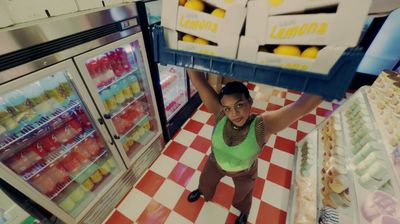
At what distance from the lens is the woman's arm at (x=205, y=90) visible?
1231 millimetres

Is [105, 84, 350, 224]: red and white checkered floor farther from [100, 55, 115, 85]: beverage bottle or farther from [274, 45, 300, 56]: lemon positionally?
[274, 45, 300, 56]: lemon

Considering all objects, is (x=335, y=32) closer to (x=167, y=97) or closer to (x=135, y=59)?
(x=135, y=59)

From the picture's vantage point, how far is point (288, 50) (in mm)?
743

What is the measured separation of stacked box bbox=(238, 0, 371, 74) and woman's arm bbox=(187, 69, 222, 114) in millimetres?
443

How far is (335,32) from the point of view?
66 cm

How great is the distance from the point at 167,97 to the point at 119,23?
5.12 feet

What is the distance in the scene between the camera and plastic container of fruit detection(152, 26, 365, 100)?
661mm

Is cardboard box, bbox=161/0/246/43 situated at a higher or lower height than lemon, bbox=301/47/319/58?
higher

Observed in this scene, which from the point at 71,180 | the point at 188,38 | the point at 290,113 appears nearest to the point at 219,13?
the point at 188,38

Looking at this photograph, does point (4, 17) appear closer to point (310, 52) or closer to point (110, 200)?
point (310, 52)

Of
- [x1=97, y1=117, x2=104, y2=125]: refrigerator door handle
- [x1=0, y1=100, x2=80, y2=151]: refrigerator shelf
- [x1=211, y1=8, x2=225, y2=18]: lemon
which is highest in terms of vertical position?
[x1=211, y1=8, x2=225, y2=18]: lemon

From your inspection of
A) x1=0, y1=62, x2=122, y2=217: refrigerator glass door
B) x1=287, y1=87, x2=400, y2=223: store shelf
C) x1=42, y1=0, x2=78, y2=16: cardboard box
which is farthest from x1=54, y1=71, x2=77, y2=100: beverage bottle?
x1=287, y1=87, x2=400, y2=223: store shelf

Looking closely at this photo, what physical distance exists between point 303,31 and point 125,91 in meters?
1.83

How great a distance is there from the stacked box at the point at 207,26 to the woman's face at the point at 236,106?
338 millimetres
